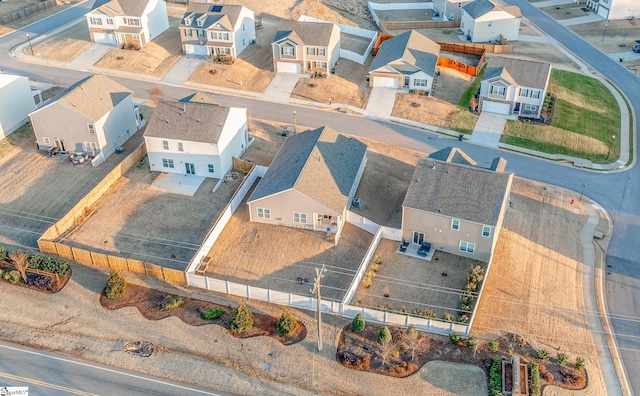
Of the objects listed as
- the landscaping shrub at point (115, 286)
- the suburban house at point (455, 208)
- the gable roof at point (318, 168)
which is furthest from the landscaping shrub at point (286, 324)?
the suburban house at point (455, 208)

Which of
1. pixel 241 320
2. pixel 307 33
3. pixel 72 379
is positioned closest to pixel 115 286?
pixel 72 379

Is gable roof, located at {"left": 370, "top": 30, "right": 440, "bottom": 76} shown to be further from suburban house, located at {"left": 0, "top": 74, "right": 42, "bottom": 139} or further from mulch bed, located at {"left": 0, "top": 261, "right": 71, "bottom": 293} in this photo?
mulch bed, located at {"left": 0, "top": 261, "right": 71, "bottom": 293}

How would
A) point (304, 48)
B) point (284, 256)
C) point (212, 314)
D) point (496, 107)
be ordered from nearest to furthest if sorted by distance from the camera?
point (212, 314)
point (284, 256)
point (496, 107)
point (304, 48)

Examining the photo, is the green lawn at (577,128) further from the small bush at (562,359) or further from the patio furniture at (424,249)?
the small bush at (562,359)

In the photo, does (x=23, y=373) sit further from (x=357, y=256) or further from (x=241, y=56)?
(x=241, y=56)

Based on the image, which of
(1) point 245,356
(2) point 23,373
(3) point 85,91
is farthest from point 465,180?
(3) point 85,91

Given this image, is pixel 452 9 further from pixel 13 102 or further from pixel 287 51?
pixel 13 102
